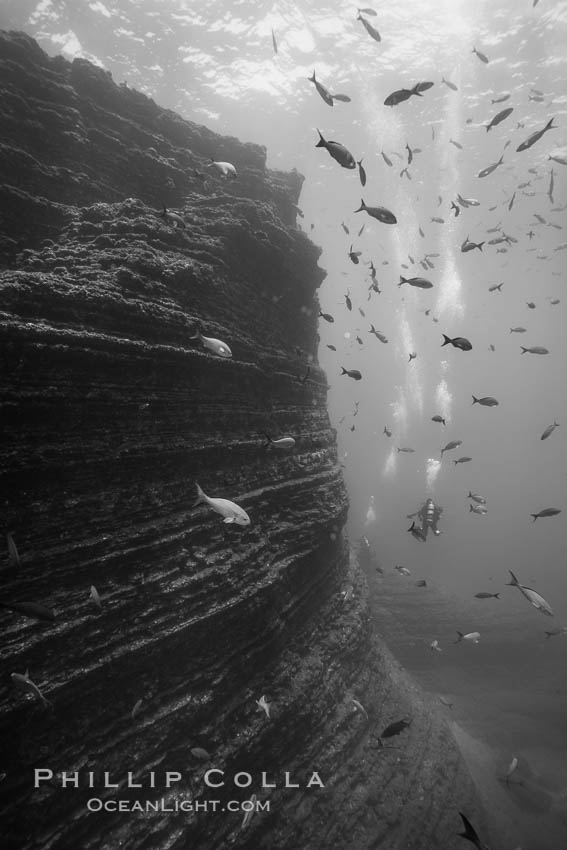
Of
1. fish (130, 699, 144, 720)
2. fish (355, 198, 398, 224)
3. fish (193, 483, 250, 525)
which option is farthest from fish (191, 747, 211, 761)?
fish (355, 198, 398, 224)

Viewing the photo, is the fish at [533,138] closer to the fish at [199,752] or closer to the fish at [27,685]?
the fish at [27,685]

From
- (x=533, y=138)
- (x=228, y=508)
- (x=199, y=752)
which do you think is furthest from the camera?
(x=533, y=138)

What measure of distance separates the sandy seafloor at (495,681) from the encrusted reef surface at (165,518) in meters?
5.45

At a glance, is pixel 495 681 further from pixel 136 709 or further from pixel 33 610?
pixel 33 610

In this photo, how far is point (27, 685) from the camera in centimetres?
411

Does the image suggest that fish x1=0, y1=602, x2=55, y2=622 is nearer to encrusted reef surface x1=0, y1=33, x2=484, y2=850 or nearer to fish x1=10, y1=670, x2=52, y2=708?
fish x1=10, y1=670, x2=52, y2=708

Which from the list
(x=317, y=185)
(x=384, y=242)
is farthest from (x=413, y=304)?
(x=317, y=185)

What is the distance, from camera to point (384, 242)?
4303 cm

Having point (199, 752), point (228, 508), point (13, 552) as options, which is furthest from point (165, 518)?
point (199, 752)

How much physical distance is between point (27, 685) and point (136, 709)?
1584mm

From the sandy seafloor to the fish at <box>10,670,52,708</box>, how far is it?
14.7m

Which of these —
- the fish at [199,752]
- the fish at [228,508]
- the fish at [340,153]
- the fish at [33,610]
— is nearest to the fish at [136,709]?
the fish at [199,752]

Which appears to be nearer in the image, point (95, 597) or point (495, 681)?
point (95, 597)

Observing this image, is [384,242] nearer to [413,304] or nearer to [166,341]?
[413,304]
